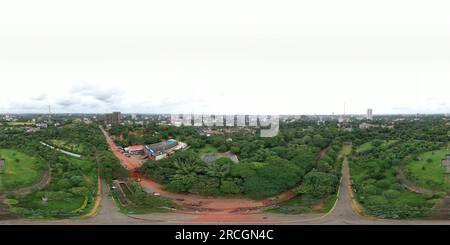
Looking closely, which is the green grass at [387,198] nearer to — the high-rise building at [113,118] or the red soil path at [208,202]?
the red soil path at [208,202]

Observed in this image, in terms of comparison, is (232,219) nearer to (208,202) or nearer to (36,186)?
(208,202)

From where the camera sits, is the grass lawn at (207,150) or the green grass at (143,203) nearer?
the green grass at (143,203)

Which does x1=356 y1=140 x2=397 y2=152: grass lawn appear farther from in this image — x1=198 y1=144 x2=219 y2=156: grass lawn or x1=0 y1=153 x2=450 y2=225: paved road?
x1=198 y1=144 x2=219 y2=156: grass lawn

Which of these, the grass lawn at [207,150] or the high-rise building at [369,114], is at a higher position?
the high-rise building at [369,114]

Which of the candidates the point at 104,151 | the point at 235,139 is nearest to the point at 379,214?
the point at 235,139

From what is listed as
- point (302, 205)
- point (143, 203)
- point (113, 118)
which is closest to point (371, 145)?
point (302, 205)

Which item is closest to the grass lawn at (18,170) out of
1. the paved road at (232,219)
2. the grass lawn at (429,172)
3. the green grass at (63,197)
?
the green grass at (63,197)

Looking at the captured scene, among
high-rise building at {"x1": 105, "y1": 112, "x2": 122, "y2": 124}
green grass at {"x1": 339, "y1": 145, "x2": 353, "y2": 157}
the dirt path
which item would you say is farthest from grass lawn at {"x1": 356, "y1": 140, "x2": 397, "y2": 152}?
the dirt path
